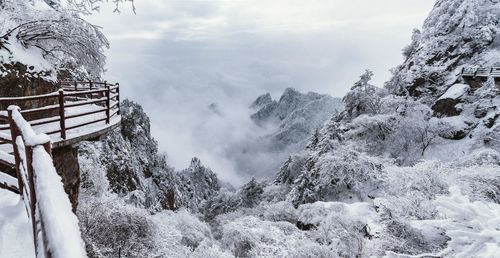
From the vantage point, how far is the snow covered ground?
3537mm

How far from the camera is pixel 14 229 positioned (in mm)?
4047

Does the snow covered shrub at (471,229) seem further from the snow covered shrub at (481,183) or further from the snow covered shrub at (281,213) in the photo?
the snow covered shrub at (281,213)

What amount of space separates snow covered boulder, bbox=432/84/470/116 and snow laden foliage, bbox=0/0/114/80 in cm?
3185

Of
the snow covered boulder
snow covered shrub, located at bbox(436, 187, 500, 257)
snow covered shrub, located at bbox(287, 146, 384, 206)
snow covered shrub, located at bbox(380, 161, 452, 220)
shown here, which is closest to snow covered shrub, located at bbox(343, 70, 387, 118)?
the snow covered boulder

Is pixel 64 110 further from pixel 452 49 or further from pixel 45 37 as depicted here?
pixel 452 49

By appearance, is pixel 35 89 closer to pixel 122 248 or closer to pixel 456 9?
pixel 122 248

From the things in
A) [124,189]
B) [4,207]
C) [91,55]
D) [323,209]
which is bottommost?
[323,209]

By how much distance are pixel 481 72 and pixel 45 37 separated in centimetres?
3788

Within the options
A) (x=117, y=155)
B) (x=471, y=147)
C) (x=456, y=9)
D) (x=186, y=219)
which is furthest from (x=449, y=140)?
(x=117, y=155)

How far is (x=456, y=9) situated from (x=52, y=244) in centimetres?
5160

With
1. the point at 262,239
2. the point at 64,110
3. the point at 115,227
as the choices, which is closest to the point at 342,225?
the point at 262,239

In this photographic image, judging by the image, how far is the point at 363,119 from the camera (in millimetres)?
32312

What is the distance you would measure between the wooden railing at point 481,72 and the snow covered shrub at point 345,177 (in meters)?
15.9

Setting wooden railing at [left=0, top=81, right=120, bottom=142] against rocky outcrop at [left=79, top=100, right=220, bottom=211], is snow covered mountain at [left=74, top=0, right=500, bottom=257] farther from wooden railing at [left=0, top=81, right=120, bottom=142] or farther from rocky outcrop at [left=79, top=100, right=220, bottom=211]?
wooden railing at [left=0, top=81, right=120, bottom=142]
